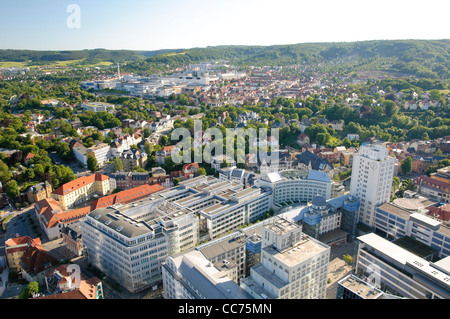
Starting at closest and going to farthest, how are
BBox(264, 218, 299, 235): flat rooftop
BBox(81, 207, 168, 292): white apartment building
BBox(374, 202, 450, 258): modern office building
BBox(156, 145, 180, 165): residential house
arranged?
1. BBox(264, 218, 299, 235): flat rooftop
2. BBox(81, 207, 168, 292): white apartment building
3. BBox(374, 202, 450, 258): modern office building
4. BBox(156, 145, 180, 165): residential house

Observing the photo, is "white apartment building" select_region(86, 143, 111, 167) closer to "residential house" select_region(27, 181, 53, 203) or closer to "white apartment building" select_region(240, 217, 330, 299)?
"residential house" select_region(27, 181, 53, 203)

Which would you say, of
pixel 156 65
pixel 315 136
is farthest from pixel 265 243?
pixel 156 65

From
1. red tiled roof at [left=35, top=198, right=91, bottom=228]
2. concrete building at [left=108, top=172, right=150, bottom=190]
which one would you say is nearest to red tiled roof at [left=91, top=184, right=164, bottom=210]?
red tiled roof at [left=35, top=198, right=91, bottom=228]

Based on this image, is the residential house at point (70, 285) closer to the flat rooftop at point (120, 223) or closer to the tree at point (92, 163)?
the flat rooftop at point (120, 223)

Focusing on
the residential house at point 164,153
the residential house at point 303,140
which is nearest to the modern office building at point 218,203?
the residential house at point 164,153

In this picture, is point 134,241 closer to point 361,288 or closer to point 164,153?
point 361,288

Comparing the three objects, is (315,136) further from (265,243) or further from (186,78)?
(186,78)
